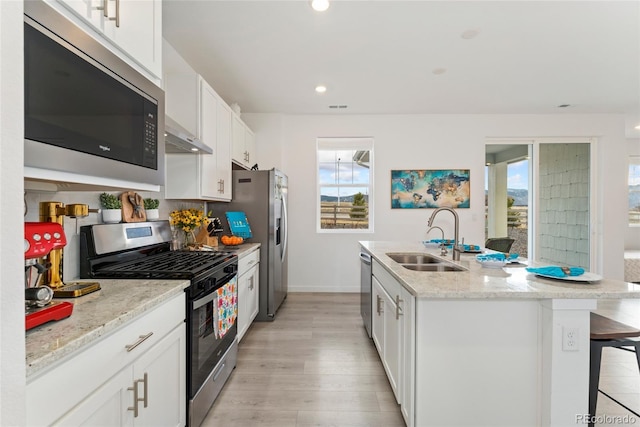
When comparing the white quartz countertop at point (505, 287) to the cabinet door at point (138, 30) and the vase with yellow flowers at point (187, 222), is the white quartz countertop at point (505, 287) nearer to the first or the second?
the cabinet door at point (138, 30)

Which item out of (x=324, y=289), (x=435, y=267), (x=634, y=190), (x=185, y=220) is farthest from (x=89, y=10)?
(x=634, y=190)

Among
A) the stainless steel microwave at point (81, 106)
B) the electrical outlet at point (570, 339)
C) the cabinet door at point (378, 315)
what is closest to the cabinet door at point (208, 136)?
the stainless steel microwave at point (81, 106)

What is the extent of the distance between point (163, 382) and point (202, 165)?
1.83 m

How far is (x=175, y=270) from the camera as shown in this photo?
1660mm

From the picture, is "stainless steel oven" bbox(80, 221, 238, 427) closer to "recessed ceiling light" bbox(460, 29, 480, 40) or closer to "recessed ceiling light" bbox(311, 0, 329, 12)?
"recessed ceiling light" bbox(311, 0, 329, 12)

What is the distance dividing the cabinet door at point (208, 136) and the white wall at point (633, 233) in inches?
292

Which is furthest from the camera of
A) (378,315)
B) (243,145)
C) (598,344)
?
(243,145)

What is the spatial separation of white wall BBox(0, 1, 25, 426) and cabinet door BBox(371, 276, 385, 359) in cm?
200

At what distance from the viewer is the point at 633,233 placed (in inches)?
228

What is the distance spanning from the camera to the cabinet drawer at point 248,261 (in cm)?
272

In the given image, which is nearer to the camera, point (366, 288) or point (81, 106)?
point (81, 106)

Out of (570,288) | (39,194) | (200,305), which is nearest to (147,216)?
(39,194)

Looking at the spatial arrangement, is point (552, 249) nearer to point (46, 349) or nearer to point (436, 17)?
point (436, 17)

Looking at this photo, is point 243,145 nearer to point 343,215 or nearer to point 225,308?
point 343,215
